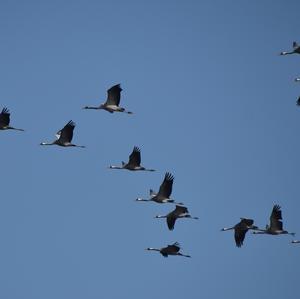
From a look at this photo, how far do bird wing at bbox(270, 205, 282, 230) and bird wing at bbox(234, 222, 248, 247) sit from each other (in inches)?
50.8

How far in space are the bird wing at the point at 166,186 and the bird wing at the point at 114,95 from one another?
13.5 feet

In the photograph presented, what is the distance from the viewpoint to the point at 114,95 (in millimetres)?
71375

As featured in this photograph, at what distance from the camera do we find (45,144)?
73250 millimetres

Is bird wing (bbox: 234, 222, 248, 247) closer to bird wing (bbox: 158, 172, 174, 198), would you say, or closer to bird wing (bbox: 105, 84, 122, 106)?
bird wing (bbox: 158, 172, 174, 198)

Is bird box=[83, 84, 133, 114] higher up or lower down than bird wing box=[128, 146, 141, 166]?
higher up

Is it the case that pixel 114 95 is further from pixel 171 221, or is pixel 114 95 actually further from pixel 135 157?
pixel 171 221

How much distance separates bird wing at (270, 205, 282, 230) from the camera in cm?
7175

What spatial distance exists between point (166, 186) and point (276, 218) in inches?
210

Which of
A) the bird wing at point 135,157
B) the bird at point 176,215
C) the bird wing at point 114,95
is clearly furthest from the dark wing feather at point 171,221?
the bird wing at point 114,95

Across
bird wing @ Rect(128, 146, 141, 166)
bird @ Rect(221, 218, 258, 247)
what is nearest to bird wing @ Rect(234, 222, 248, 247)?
bird @ Rect(221, 218, 258, 247)

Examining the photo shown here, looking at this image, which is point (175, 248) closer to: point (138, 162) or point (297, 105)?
point (138, 162)

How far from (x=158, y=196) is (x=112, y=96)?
5235mm

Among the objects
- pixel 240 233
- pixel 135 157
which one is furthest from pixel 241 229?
pixel 135 157

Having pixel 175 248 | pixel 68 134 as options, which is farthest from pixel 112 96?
pixel 175 248
